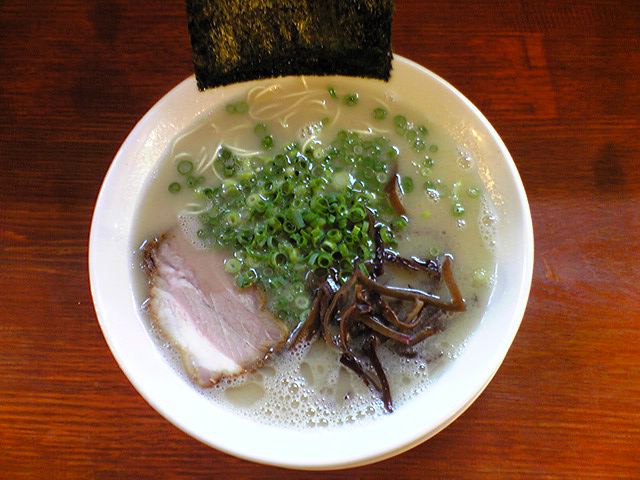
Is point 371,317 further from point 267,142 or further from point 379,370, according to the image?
point 267,142

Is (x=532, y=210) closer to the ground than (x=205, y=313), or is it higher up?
higher up

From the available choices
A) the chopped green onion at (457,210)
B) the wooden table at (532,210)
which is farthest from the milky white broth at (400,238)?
the wooden table at (532,210)

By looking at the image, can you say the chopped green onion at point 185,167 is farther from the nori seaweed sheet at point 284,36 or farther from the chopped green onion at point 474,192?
the chopped green onion at point 474,192

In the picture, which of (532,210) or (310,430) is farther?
(532,210)

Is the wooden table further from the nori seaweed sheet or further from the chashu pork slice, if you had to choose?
the nori seaweed sheet

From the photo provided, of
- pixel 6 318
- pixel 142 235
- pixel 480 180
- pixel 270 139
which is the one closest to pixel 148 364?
pixel 142 235

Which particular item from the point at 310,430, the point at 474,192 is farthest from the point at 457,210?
the point at 310,430

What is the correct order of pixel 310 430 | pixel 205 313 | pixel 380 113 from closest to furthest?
pixel 310 430, pixel 205 313, pixel 380 113

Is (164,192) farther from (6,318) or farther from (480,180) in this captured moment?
(480,180)
